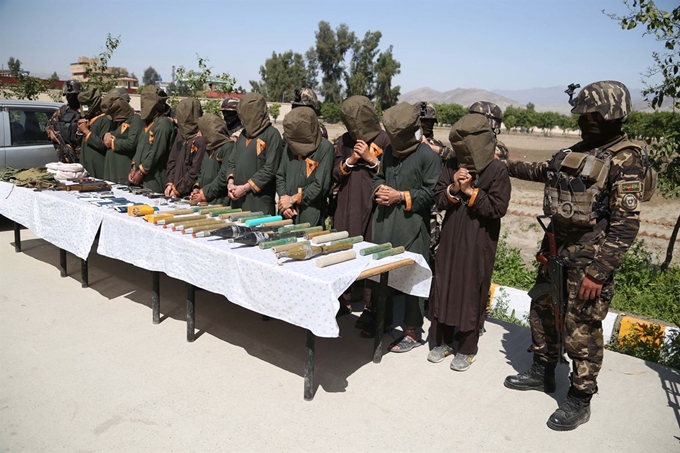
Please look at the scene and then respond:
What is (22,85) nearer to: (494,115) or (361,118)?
(361,118)

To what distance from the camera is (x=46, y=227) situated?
523cm

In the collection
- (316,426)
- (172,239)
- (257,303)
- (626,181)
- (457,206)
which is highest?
(626,181)

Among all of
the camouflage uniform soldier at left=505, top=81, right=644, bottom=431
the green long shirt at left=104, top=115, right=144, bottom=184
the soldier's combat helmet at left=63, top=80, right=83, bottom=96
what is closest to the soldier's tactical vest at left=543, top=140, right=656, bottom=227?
the camouflage uniform soldier at left=505, top=81, right=644, bottom=431

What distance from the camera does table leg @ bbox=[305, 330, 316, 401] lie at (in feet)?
11.0

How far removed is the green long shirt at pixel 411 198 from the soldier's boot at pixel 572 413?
146 centimetres

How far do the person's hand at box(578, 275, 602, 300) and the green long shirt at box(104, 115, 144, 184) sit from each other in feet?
17.2

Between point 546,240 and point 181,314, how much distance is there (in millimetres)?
3125

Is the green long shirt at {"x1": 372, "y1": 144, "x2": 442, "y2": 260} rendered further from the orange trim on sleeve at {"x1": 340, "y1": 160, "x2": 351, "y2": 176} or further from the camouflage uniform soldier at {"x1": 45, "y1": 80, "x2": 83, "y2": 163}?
the camouflage uniform soldier at {"x1": 45, "y1": 80, "x2": 83, "y2": 163}

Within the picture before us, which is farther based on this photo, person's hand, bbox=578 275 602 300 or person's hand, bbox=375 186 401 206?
person's hand, bbox=375 186 401 206

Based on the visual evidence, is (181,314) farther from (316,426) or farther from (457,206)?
(457,206)

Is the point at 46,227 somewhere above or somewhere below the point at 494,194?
below

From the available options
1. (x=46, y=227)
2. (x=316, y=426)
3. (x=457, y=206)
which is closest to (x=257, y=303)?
(x=316, y=426)

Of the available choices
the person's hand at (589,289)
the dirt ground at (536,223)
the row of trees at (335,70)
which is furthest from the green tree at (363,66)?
the person's hand at (589,289)

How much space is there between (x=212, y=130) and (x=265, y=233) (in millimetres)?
2009
